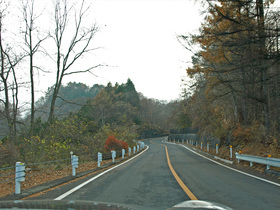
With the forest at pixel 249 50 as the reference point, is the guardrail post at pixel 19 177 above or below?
below

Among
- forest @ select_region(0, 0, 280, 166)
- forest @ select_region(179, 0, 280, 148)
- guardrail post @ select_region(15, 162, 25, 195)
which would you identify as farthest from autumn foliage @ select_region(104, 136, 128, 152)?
guardrail post @ select_region(15, 162, 25, 195)

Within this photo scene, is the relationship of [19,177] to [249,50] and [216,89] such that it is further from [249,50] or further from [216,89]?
[216,89]

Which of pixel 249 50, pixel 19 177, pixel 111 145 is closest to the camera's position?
pixel 19 177

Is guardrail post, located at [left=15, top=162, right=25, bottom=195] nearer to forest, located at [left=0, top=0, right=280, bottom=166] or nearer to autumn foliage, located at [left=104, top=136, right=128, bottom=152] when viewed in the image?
forest, located at [left=0, top=0, right=280, bottom=166]

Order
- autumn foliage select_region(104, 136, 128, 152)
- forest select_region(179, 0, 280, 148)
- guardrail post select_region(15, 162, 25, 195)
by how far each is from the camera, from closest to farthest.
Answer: guardrail post select_region(15, 162, 25, 195)
forest select_region(179, 0, 280, 148)
autumn foliage select_region(104, 136, 128, 152)

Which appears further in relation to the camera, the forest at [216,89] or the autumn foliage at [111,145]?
the autumn foliage at [111,145]

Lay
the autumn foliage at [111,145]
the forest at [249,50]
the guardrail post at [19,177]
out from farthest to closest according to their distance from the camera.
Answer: the autumn foliage at [111,145] → the forest at [249,50] → the guardrail post at [19,177]

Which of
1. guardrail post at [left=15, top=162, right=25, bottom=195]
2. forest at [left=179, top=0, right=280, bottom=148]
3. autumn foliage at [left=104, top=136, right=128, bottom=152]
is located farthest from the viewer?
autumn foliage at [left=104, top=136, right=128, bottom=152]

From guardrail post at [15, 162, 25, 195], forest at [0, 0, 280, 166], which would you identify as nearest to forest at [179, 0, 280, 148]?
forest at [0, 0, 280, 166]

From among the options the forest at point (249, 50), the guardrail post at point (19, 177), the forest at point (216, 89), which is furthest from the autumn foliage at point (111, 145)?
the guardrail post at point (19, 177)

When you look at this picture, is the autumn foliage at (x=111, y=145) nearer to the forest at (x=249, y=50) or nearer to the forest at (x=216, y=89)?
the forest at (x=216, y=89)

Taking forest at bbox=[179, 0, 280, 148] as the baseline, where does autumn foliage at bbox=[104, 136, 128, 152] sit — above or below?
below

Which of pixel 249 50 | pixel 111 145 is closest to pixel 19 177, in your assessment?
pixel 249 50

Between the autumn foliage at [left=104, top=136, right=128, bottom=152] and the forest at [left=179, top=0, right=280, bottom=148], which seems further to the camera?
the autumn foliage at [left=104, top=136, right=128, bottom=152]
